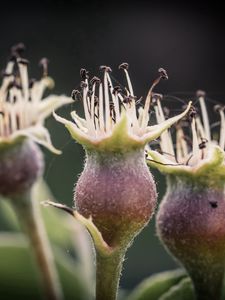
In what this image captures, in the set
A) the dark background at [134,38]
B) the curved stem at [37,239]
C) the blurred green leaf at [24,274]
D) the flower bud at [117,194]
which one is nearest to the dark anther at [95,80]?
the flower bud at [117,194]

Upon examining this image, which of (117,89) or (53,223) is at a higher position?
(117,89)

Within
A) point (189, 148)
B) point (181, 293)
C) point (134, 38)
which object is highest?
point (134, 38)

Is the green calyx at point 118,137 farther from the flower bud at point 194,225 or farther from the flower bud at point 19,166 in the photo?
the flower bud at point 19,166

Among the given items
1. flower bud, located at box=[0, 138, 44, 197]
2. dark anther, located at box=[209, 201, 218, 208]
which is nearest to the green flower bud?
dark anther, located at box=[209, 201, 218, 208]

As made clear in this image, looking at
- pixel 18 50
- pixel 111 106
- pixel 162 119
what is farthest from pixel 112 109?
pixel 18 50

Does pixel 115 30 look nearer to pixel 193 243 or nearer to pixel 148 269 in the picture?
pixel 148 269

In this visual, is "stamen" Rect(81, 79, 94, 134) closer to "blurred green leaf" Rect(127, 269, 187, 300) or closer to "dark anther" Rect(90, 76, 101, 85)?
"dark anther" Rect(90, 76, 101, 85)

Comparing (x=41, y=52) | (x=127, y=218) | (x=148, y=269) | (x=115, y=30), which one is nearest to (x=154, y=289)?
(x=127, y=218)

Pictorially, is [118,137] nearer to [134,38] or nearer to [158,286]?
[158,286]
